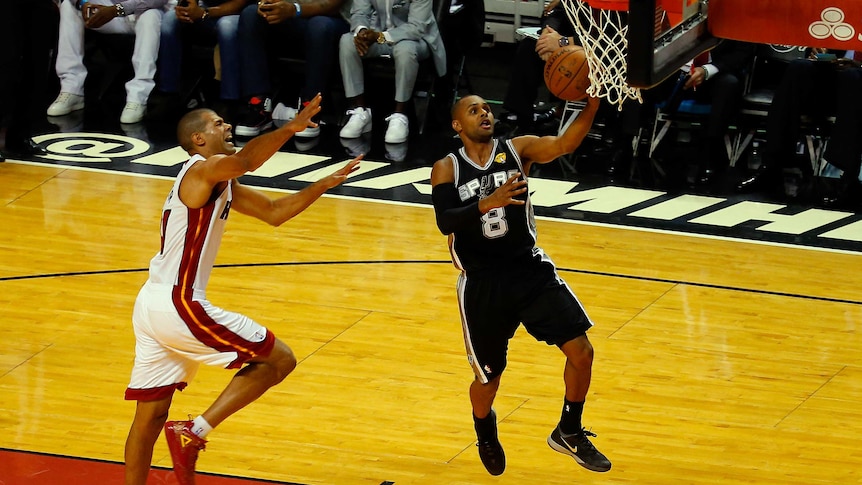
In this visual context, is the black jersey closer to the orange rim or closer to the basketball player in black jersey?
the basketball player in black jersey

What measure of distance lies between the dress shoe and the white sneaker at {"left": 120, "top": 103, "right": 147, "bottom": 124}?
988mm

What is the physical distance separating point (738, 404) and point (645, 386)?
1.60ft

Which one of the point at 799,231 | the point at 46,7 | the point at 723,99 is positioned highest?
the point at 46,7

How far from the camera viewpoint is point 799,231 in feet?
31.1

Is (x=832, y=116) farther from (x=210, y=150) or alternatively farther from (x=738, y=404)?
(x=210, y=150)

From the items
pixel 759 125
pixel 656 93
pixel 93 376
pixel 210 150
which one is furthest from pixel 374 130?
pixel 210 150

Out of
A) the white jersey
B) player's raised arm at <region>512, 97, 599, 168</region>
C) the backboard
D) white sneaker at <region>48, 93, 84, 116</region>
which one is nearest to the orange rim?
the backboard

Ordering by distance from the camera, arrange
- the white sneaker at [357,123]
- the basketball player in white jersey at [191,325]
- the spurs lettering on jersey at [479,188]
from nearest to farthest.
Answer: the basketball player in white jersey at [191,325]
the spurs lettering on jersey at [479,188]
the white sneaker at [357,123]

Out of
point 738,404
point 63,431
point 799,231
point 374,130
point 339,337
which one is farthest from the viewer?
point 374,130

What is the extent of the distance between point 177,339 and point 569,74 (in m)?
2.04

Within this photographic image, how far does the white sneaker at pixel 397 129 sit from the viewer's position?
37.2 feet

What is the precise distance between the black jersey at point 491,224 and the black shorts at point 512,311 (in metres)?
0.07

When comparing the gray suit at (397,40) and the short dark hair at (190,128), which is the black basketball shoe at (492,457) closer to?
the short dark hair at (190,128)

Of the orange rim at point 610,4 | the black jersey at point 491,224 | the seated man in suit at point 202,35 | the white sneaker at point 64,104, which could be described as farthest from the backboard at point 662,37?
the white sneaker at point 64,104
